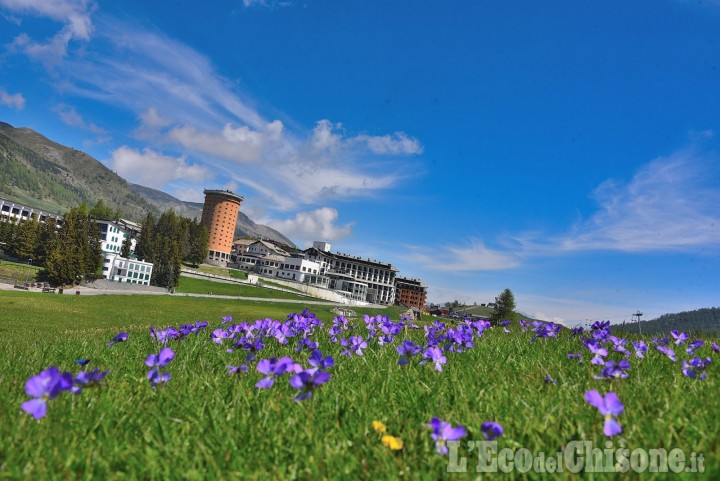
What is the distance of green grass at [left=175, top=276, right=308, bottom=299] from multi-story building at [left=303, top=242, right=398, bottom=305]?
41036 mm

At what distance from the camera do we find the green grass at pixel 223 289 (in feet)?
372

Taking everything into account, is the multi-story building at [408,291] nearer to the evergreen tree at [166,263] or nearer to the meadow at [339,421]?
the evergreen tree at [166,263]

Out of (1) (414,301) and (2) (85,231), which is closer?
(2) (85,231)

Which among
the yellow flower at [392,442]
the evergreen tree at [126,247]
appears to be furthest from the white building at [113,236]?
the yellow flower at [392,442]

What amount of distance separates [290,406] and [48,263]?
97.7 metres

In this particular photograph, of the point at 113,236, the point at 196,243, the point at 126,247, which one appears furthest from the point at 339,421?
the point at 196,243

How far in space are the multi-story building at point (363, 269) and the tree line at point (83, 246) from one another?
4185 cm

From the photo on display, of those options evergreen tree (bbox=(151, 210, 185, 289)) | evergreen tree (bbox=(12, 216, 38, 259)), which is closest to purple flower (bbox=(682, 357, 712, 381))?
evergreen tree (bbox=(151, 210, 185, 289))

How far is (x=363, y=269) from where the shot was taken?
180750 mm

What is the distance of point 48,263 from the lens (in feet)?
274

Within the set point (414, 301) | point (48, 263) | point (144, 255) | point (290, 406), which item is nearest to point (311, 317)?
point (290, 406)

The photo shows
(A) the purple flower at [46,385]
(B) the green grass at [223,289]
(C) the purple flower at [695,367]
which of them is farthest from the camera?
(B) the green grass at [223,289]

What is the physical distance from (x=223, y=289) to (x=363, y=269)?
7106 cm

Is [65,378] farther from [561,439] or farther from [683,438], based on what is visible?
[683,438]
